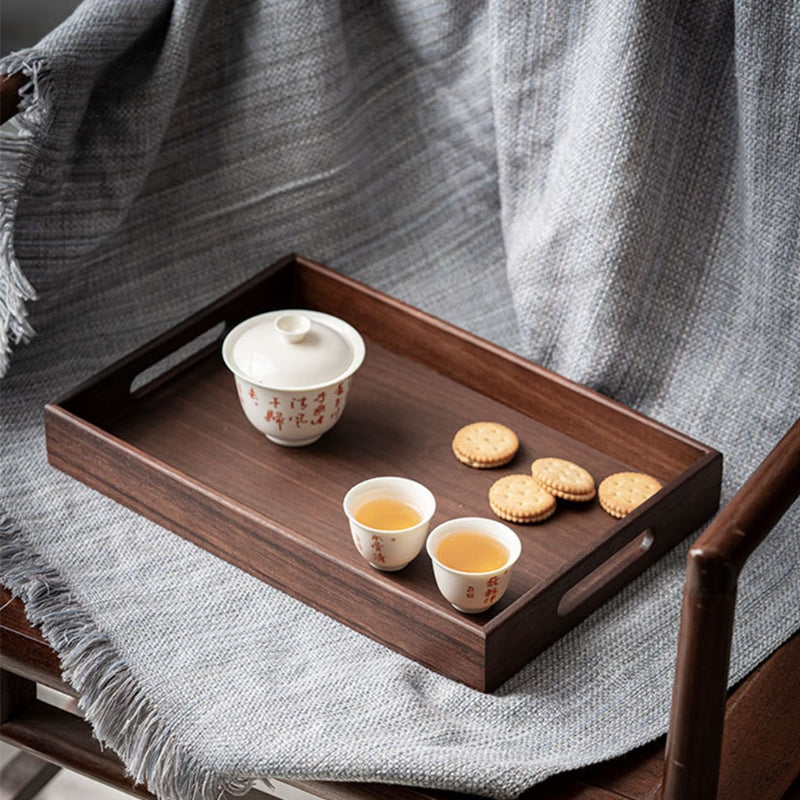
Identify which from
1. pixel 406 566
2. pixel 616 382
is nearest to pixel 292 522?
pixel 406 566

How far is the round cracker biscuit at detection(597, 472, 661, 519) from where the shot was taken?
3.51 feet

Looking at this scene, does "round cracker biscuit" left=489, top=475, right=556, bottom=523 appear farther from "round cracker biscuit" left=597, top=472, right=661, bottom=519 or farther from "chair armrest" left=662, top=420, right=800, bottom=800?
"chair armrest" left=662, top=420, right=800, bottom=800

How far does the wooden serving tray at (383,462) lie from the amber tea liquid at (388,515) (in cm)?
3

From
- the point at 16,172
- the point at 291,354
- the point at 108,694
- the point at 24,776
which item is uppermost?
the point at 16,172

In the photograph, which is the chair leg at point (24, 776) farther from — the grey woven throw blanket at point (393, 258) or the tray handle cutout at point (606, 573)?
the tray handle cutout at point (606, 573)

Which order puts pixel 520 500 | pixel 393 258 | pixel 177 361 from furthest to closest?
pixel 393 258 < pixel 177 361 < pixel 520 500

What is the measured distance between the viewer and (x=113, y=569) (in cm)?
103

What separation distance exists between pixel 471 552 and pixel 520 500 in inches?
4.0

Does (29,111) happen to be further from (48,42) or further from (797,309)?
(797,309)

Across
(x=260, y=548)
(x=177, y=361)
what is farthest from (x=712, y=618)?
(x=177, y=361)

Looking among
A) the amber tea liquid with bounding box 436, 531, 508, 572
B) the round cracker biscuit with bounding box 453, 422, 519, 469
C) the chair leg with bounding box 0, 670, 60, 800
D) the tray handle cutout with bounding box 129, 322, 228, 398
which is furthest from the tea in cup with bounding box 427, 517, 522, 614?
the chair leg with bounding box 0, 670, 60, 800

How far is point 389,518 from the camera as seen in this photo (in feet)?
3.33

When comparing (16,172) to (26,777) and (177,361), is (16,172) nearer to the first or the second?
(177,361)

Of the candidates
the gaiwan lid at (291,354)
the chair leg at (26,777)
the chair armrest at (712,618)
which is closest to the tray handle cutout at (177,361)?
the gaiwan lid at (291,354)
